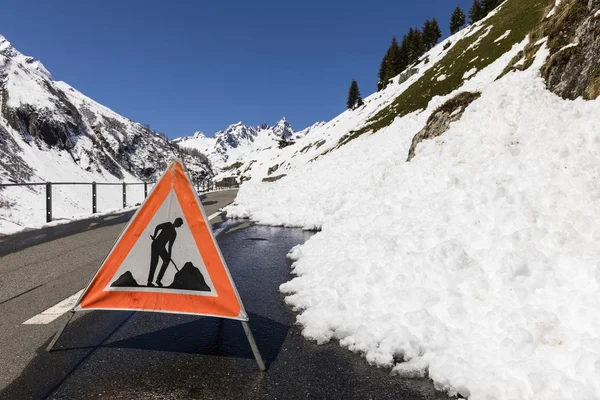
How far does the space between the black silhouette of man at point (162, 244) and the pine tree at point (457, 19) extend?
9414 cm

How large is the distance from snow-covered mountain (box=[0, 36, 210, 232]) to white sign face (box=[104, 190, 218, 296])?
4405 cm

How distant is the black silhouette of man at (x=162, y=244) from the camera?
3448 millimetres

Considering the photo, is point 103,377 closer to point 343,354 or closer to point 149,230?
point 149,230

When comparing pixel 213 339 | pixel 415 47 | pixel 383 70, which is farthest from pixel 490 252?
pixel 383 70

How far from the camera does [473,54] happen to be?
121 feet

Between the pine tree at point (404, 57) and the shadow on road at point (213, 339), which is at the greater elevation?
the pine tree at point (404, 57)

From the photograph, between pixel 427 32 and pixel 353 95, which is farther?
pixel 353 95

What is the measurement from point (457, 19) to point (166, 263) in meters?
94.9

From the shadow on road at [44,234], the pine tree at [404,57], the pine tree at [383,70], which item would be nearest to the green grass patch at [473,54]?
Answer: the shadow on road at [44,234]

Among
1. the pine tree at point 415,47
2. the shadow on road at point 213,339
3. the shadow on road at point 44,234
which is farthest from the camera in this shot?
the pine tree at point 415,47

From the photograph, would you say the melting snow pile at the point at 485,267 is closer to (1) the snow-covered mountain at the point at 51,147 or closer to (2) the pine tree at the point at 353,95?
(1) the snow-covered mountain at the point at 51,147

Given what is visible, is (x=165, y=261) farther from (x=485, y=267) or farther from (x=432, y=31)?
(x=432, y=31)

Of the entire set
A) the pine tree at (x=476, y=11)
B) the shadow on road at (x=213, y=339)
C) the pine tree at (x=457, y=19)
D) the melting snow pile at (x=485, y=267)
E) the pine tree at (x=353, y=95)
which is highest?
the pine tree at (x=457, y=19)

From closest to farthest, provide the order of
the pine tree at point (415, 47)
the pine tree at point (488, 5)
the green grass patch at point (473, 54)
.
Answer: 1. the green grass patch at point (473, 54)
2. the pine tree at point (488, 5)
3. the pine tree at point (415, 47)
